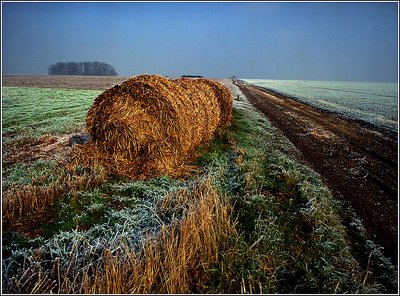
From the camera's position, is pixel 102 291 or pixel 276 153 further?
pixel 276 153

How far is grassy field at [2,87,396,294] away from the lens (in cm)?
392

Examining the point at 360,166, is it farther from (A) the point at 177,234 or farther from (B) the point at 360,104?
(B) the point at 360,104

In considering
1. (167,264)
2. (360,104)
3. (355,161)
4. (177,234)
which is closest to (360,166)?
(355,161)

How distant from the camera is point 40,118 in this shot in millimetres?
17000

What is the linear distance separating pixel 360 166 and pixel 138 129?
7.15 meters

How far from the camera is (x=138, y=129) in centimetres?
865

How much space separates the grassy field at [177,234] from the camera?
3.92 meters

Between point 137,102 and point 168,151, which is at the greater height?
point 137,102

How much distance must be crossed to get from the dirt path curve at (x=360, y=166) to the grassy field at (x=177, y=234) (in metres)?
0.60

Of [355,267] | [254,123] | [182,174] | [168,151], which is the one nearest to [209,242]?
[355,267]

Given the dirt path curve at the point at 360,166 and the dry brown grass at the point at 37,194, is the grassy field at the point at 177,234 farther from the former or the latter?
the dirt path curve at the point at 360,166

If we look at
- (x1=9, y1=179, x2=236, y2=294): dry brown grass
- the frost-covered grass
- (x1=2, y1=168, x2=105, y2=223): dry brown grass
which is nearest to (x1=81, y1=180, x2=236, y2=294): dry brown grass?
(x1=9, y1=179, x2=236, y2=294): dry brown grass

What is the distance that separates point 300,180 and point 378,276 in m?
3.64

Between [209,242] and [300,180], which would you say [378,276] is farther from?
[300,180]
